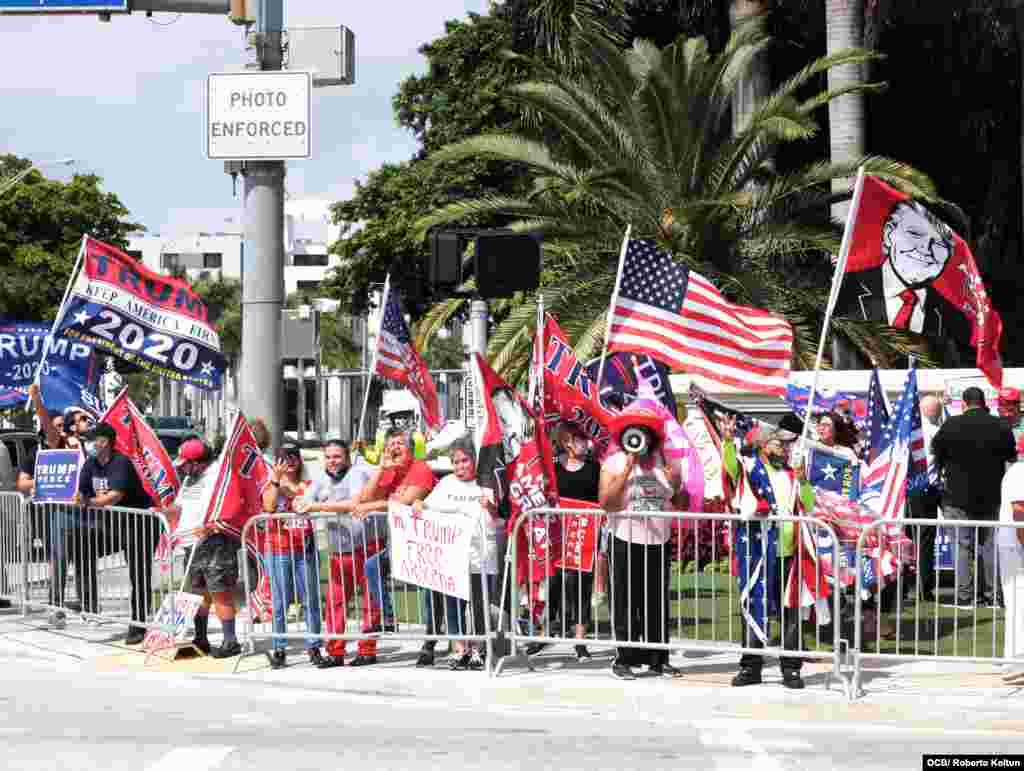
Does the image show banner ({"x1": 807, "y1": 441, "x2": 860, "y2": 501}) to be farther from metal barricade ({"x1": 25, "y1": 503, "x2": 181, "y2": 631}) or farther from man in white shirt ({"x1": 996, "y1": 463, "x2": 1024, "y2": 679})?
metal barricade ({"x1": 25, "y1": 503, "x2": 181, "y2": 631})

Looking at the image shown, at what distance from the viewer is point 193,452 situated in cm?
1255

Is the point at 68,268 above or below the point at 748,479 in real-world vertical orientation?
above

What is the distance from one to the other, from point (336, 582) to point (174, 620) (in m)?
1.26

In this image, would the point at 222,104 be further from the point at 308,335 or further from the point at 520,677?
the point at 520,677

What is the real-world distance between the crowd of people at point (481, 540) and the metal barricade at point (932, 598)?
0.19 ft

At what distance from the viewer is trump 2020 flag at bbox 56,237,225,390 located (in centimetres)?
1487

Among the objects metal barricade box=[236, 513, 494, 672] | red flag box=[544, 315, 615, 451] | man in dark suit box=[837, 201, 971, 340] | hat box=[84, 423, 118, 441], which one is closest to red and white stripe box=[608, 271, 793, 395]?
red flag box=[544, 315, 615, 451]

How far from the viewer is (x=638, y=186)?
2325cm

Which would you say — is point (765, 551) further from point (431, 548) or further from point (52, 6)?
point (52, 6)

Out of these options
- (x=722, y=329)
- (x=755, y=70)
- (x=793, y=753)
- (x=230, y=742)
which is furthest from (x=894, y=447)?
(x=755, y=70)

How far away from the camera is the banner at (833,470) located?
1304 centimetres

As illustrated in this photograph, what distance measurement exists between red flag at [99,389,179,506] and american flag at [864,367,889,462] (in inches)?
205

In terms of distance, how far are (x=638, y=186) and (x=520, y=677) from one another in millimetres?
12778

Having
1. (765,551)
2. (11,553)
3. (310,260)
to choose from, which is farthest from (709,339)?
(310,260)
